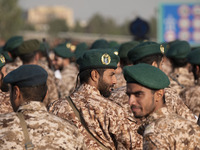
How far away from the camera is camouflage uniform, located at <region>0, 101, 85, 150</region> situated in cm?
344

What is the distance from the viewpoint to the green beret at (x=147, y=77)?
364 cm

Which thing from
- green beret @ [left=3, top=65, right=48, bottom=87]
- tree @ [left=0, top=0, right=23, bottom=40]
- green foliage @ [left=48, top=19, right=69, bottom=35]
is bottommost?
green foliage @ [left=48, top=19, right=69, bottom=35]

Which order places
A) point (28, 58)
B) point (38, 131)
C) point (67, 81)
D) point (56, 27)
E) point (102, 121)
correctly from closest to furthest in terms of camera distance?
point (38, 131) → point (102, 121) → point (28, 58) → point (67, 81) → point (56, 27)

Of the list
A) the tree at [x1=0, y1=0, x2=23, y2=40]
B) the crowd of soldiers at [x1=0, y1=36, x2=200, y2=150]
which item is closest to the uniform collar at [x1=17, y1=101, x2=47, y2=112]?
the crowd of soldiers at [x1=0, y1=36, x2=200, y2=150]

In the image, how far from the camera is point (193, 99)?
19.2 feet

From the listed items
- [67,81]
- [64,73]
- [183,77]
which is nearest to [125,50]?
[183,77]

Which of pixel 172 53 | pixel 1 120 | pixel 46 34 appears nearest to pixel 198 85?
pixel 172 53

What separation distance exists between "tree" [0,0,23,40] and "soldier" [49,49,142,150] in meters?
33.8

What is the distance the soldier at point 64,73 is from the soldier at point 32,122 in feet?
15.4

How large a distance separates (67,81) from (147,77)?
6.04 metres

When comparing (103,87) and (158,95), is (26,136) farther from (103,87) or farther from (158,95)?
(103,87)

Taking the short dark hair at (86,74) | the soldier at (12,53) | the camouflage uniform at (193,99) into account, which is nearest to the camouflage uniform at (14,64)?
the soldier at (12,53)

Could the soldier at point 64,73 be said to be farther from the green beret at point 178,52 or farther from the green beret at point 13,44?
the green beret at point 178,52

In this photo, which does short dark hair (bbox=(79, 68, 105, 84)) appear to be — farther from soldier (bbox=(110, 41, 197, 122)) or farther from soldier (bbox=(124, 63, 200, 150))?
soldier (bbox=(124, 63, 200, 150))
